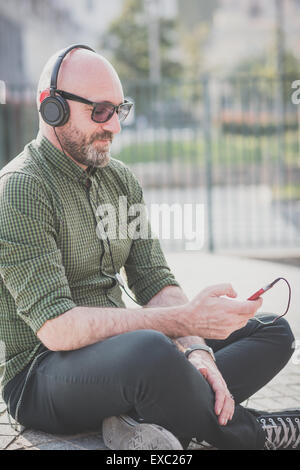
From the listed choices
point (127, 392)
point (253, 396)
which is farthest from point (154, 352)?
point (253, 396)

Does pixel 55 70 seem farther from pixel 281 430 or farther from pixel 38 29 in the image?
pixel 38 29

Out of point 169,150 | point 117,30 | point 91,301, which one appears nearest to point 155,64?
point 117,30

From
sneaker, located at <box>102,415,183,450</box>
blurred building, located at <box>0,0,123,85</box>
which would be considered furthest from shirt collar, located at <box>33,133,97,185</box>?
blurred building, located at <box>0,0,123,85</box>

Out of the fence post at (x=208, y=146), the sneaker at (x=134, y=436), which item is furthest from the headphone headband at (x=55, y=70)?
the fence post at (x=208, y=146)

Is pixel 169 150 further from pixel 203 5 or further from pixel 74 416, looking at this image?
pixel 203 5

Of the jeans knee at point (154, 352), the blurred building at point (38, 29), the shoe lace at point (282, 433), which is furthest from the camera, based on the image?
the blurred building at point (38, 29)

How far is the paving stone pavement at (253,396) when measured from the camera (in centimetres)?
286

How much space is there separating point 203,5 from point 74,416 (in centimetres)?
7555

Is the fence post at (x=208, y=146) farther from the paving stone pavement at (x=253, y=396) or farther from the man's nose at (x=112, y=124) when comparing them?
the man's nose at (x=112, y=124)

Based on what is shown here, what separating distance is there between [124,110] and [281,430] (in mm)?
1437

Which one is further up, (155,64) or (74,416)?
(155,64)

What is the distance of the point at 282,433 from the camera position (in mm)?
2744

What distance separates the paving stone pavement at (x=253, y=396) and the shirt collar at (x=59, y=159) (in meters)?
1.06
